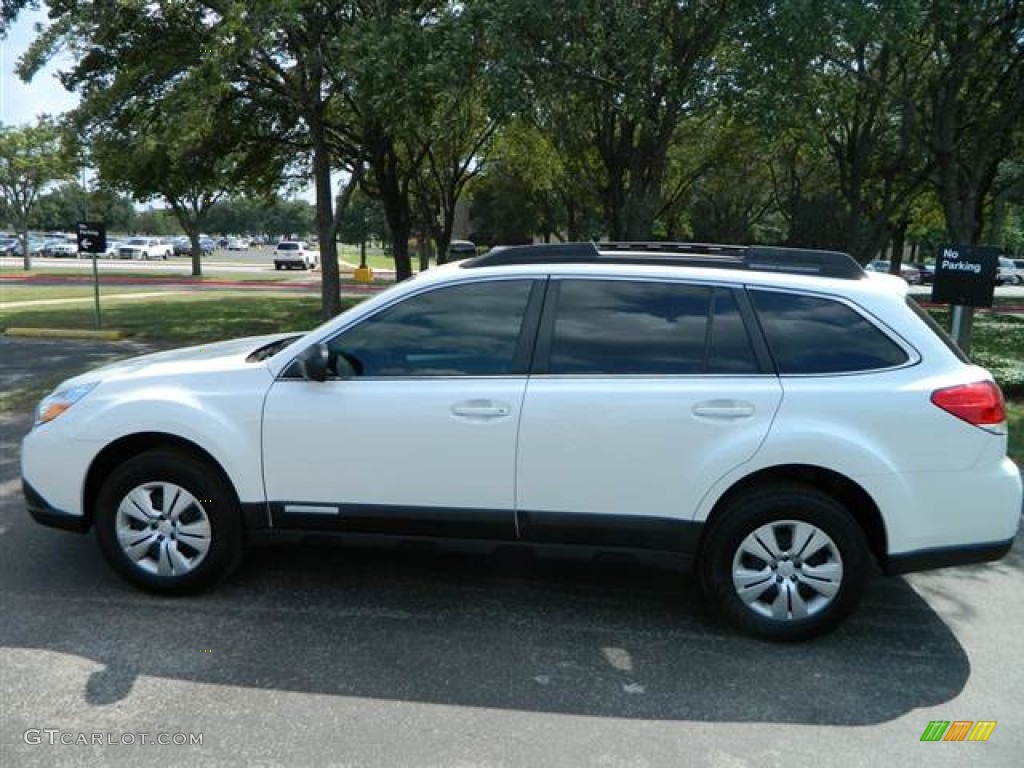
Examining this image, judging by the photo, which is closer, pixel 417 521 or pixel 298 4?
pixel 417 521

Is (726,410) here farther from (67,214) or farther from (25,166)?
(67,214)

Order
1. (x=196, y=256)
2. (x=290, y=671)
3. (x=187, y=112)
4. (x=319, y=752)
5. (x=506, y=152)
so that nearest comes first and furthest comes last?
1. (x=319, y=752)
2. (x=290, y=671)
3. (x=187, y=112)
4. (x=506, y=152)
5. (x=196, y=256)

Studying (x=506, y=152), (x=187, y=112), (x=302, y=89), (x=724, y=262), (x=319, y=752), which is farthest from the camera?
(x=506, y=152)

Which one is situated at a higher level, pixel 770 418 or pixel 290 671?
pixel 770 418

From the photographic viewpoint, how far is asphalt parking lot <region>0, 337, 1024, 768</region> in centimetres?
300

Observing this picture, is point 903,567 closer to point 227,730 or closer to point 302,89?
point 227,730

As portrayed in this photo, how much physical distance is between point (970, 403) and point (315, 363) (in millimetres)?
2917

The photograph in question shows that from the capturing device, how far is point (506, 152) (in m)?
24.2

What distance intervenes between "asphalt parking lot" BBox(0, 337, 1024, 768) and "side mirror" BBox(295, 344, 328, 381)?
113cm

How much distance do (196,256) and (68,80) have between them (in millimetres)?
24380

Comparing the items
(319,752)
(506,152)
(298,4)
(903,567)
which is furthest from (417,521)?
(506,152)

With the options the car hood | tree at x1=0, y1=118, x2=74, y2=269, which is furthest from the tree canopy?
tree at x1=0, y1=118, x2=74, y2=269

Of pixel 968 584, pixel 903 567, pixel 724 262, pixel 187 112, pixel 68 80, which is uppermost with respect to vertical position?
pixel 68 80

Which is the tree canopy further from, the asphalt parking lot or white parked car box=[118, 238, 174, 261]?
white parked car box=[118, 238, 174, 261]
